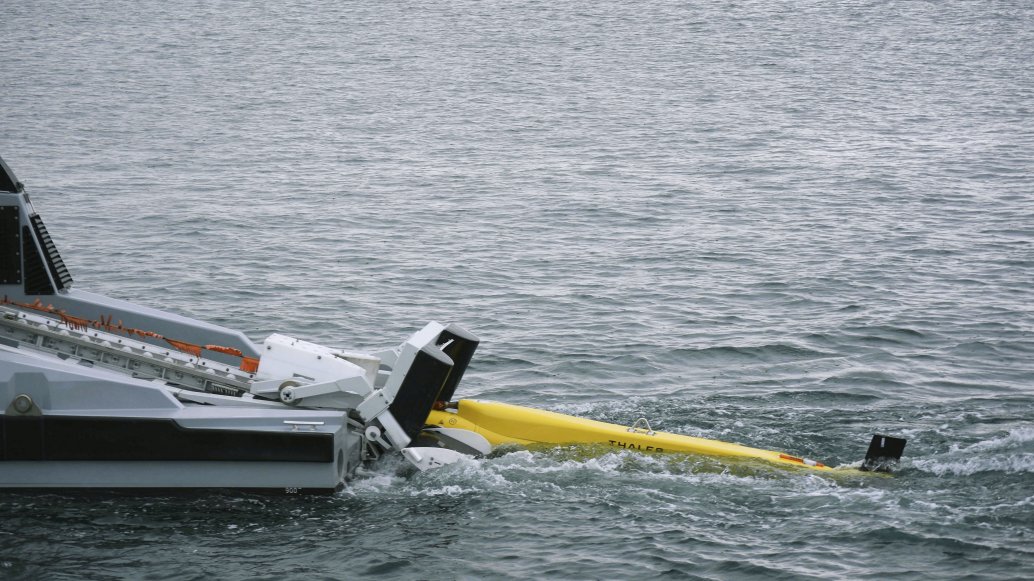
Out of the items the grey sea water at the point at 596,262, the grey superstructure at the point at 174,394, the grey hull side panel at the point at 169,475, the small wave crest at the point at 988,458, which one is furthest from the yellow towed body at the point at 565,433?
the grey hull side panel at the point at 169,475

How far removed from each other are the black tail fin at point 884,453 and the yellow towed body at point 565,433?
0.38 metres

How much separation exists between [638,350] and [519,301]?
3.07 meters

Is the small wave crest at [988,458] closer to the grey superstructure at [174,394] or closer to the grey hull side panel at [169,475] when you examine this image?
the grey superstructure at [174,394]

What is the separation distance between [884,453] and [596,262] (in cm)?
1017

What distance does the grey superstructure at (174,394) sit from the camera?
9797mm

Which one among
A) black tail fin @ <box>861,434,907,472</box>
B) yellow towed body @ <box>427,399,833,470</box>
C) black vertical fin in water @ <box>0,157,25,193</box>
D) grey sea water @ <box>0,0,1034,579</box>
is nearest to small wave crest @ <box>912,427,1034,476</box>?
grey sea water @ <box>0,0,1034,579</box>

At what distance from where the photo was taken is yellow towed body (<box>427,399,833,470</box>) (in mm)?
10703

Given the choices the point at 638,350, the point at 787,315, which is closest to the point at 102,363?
the point at 638,350

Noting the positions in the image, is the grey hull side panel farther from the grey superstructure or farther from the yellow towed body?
the yellow towed body

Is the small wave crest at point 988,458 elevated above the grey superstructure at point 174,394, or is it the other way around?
the grey superstructure at point 174,394

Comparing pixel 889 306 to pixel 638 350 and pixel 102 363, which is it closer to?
pixel 638 350

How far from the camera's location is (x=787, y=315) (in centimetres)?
1720

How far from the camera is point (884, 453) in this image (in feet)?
34.6

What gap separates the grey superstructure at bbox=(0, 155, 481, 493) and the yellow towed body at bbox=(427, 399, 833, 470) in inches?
13.3
